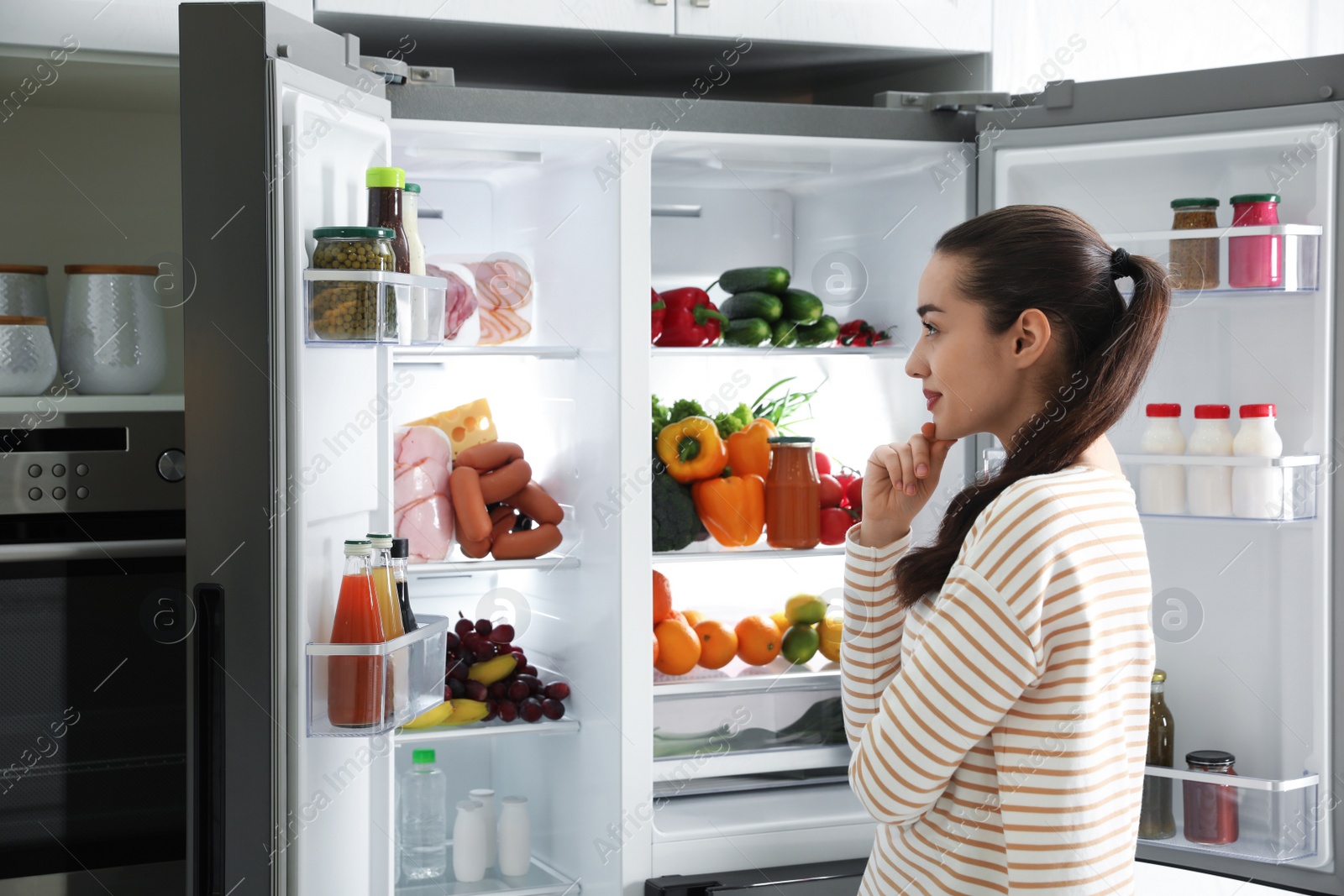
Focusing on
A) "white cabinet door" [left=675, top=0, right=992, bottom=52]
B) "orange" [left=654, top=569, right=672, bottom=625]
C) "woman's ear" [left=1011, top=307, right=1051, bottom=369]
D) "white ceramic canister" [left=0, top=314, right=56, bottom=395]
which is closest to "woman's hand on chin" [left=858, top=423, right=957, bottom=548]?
"woman's ear" [left=1011, top=307, right=1051, bottom=369]

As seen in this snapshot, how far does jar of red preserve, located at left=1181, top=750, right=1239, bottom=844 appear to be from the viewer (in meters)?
1.89

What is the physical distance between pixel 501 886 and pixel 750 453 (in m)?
0.88

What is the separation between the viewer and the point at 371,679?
4.45 ft

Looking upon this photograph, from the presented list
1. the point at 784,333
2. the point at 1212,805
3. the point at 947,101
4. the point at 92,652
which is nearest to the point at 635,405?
the point at 784,333

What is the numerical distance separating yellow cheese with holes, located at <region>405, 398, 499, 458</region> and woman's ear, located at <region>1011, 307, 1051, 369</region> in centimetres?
117

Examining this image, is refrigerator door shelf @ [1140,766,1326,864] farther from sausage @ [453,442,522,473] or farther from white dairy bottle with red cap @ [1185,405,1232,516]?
sausage @ [453,442,522,473]

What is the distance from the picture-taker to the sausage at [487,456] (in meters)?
2.03

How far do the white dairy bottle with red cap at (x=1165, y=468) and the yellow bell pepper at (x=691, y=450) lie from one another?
727mm

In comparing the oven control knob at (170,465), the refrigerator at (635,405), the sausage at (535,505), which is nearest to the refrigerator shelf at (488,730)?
the refrigerator at (635,405)

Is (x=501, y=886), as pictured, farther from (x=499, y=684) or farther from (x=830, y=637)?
(x=830, y=637)

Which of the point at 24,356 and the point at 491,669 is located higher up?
the point at 24,356

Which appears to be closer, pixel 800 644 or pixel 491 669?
Result: pixel 491 669

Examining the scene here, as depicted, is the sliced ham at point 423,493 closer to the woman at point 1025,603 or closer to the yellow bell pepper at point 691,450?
the yellow bell pepper at point 691,450

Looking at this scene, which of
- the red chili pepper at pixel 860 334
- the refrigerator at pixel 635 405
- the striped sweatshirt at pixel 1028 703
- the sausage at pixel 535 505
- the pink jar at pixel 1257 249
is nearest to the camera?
the striped sweatshirt at pixel 1028 703
